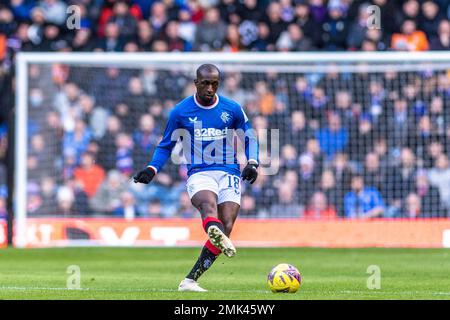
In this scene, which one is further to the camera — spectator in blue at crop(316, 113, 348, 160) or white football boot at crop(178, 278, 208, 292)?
spectator in blue at crop(316, 113, 348, 160)


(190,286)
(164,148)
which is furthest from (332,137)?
(190,286)

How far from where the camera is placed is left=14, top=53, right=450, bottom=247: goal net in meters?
20.6

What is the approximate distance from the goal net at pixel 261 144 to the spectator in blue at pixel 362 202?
0.02m

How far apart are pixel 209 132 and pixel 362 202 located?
931cm

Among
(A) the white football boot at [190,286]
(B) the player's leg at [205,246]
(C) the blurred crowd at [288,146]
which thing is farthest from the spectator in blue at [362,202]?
(A) the white football boot at [190,286]

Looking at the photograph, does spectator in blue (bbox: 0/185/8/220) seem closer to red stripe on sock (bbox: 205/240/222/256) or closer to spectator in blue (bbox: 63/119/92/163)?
spectator in blue (bbox: 63/119/92/163)

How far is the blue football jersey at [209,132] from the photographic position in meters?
11.9

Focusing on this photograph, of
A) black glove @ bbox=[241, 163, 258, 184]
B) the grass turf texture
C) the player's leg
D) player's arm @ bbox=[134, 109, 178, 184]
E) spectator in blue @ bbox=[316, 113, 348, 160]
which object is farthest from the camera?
spectator in blue @ bbox=[316, 113, 348, 160]

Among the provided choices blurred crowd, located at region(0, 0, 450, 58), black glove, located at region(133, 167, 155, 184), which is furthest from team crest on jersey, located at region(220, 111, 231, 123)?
blurred crowd, located at region(0, 0, 450, 58)

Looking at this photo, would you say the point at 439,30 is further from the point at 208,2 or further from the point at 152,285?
the point at 152,285

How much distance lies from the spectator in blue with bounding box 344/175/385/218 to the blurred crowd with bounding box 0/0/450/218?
0.08ft

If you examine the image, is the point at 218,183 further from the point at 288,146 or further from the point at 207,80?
the point at 288,146

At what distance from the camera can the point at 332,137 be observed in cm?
2131

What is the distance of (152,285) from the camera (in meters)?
12.3
